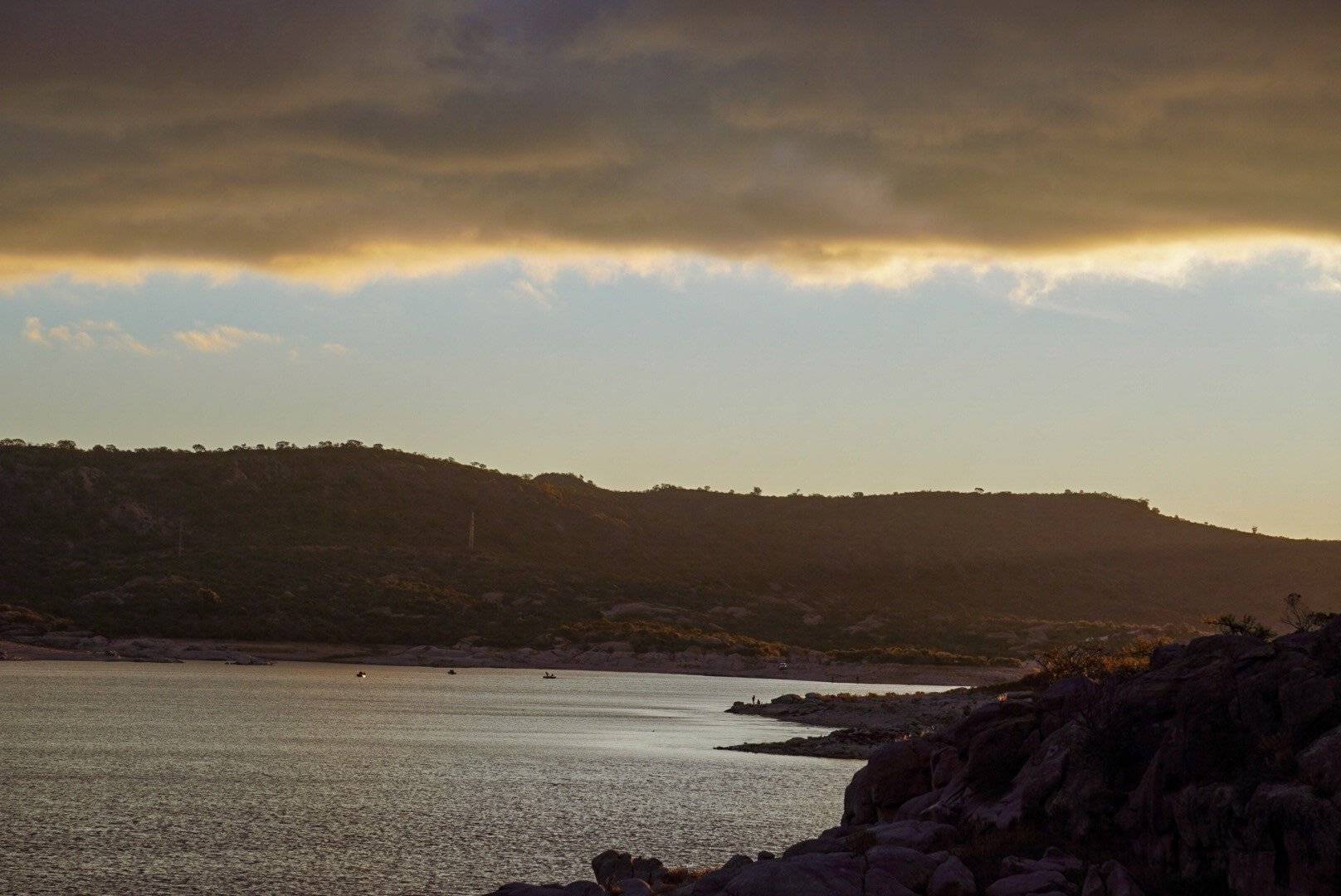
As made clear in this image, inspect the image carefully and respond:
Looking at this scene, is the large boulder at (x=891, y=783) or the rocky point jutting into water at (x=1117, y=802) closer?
the rocky point jutting into water at (x=1117, y=802)

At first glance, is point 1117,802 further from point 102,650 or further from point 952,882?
point 102,650

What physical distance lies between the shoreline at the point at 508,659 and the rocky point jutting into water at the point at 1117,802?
422 ft

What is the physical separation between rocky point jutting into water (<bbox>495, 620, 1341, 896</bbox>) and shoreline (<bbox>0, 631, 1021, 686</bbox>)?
5063 inches

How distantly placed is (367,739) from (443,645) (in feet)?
344

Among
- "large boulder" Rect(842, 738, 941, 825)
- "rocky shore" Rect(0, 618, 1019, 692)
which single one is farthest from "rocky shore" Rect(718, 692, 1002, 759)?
"rocky shore" Rect(0, 618, 1019, 692)

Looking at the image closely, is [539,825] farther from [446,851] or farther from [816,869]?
[816,869]

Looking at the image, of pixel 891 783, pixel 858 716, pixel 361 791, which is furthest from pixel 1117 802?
pixel 858 716

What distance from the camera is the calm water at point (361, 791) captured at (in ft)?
145

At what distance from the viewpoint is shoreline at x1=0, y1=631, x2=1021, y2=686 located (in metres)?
169

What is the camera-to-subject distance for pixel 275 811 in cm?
5634

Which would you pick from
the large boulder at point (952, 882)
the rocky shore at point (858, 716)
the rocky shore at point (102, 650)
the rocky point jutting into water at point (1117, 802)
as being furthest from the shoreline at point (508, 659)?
the large boulder at point (952, 882)

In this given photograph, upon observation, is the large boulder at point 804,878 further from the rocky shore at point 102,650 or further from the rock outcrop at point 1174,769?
the rocky shore at point 102,650

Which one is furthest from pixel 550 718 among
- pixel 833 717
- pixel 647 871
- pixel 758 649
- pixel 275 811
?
pixel 758 649

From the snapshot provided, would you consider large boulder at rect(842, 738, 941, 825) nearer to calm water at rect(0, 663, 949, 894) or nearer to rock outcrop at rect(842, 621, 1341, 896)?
rock outcrop at rect(842, 621, 1341, 896)
